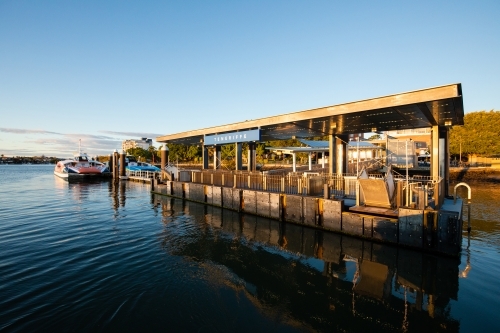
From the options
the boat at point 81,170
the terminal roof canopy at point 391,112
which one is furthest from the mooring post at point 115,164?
the terminal roof canopy at point 391,112

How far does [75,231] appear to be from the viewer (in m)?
13.6

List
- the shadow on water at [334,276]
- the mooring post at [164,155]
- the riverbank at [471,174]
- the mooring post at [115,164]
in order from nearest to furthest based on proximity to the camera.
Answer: the shadow on water at [334,276] < the mooring post at [164,155] < the riverbank at [471,174] < the mooring post at [115,164]

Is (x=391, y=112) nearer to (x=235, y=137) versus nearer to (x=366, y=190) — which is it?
(x=366, y=190)

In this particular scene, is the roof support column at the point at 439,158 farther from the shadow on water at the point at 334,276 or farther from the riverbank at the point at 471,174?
the riverbank at the point at 471,174

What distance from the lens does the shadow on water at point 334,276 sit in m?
6.32

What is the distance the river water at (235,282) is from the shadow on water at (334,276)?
4cm

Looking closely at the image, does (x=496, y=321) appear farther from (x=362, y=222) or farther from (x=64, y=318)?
(x=64, y=318)

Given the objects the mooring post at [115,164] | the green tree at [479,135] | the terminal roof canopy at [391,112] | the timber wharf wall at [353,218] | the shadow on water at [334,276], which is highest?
the green tree at [479,135]

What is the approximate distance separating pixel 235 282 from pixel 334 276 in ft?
11.1

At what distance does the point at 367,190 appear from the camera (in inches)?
503

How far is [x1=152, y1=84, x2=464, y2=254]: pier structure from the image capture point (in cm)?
1058

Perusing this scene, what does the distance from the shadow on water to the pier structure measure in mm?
849

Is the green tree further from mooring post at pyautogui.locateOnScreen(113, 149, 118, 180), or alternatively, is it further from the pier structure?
mooring post at pyautogui.locateOnScreen(113, 149, 118, 180)

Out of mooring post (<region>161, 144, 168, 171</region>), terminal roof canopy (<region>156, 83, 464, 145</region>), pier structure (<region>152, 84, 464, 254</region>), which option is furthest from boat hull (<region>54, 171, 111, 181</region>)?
terminal roof canopy (<region>156, 83, 464, 145</region>)
